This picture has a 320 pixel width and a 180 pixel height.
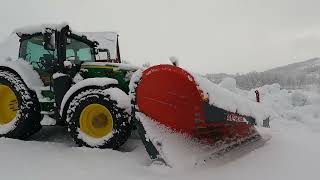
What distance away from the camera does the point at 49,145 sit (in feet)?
21.9

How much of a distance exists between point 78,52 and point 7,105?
1.49 metres

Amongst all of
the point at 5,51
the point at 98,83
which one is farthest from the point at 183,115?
the point at 5,51

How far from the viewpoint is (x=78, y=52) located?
7945 millimetres

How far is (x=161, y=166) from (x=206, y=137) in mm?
930

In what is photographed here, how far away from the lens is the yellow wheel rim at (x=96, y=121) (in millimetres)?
6336

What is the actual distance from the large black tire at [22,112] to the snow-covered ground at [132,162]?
0.71ft

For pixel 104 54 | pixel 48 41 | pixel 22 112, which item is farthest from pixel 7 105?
pixel 104 54

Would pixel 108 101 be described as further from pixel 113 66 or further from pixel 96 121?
pixel 113 66

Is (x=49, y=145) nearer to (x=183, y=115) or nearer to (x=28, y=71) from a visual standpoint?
(x=28, y=71)

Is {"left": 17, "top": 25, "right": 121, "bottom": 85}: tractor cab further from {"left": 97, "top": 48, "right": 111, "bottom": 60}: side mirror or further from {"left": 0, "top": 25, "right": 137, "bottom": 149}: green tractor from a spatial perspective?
{"left": 97, "top": 48, "right": 111, "bottom": 60}: side mirror

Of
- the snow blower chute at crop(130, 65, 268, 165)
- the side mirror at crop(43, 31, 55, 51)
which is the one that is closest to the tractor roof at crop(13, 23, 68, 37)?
the side mirror at crop(43, 31, 55, 51)

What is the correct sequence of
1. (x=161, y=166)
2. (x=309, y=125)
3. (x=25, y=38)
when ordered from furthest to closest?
(x=309, y=125), (x=25, y=38), (x=161, y=166)

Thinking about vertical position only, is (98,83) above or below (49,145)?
above

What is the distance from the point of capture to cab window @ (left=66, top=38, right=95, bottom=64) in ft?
24.8
